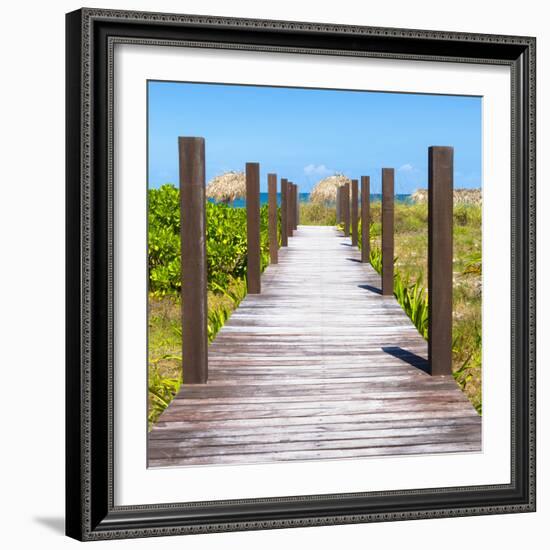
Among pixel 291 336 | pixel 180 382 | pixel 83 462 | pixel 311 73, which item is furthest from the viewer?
pixel 291 336

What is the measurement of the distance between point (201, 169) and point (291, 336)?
3.77ft

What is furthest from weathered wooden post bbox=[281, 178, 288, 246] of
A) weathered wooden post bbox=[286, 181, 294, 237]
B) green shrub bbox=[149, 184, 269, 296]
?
green shrub bbox=[149, 184, 269, 296]

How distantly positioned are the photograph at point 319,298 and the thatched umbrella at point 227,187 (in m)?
0.01

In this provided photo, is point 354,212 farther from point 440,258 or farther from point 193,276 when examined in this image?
point 193,276

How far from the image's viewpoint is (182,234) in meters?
4.09

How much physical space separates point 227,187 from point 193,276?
598mm

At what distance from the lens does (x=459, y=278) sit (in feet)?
13.8

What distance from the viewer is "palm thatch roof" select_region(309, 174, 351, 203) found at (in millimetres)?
4391

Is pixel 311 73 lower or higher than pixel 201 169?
higher

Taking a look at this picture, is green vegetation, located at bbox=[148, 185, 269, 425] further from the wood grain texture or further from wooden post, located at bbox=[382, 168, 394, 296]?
wooden post, located at bbox=[382, 168, 394, 296]

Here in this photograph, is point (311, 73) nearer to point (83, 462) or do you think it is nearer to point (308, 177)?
point (308, 177)

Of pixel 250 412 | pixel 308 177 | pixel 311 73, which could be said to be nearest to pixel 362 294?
pixel 308 177

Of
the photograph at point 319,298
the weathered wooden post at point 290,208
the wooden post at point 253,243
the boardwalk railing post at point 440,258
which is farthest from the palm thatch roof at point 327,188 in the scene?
the boardwalk railing post at point 440,258

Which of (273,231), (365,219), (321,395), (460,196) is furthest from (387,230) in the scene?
(273,231)
